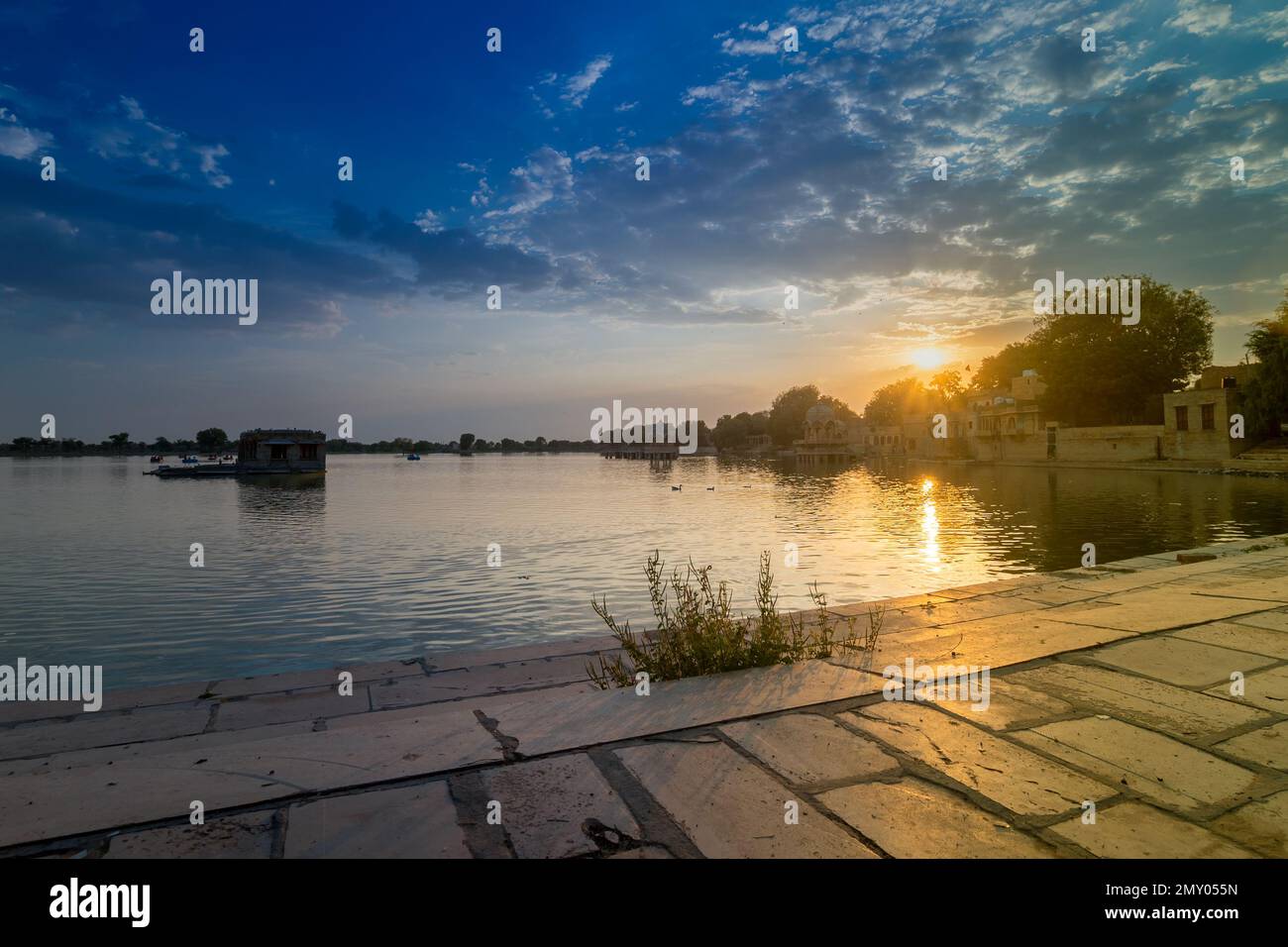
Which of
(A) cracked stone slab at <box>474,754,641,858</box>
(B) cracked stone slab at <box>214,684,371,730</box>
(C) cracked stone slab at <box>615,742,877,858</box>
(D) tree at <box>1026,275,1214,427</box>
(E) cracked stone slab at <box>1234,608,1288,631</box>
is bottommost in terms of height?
(B) cracked stone slab at <box>214,684,371,730</box>

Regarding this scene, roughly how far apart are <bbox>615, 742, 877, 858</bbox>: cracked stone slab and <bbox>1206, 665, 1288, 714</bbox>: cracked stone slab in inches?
113

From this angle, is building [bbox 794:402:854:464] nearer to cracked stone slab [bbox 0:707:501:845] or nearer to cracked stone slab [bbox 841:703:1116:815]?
cracked stone slab [bbox 841:703:1116:815]

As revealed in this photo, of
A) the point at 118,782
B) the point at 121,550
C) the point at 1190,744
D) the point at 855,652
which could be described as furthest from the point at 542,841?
the point at 121,550

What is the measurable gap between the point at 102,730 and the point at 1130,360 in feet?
239

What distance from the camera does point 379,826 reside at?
2322 mm

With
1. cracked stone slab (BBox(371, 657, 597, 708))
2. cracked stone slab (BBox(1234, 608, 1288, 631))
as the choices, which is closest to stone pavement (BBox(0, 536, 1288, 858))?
cracked stone slab (BBox(1234, 608, 1288, 631))

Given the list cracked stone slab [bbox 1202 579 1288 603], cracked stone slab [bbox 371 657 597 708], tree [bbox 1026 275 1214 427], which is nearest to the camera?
cracked stone slab [bbox 371 657 597 708]

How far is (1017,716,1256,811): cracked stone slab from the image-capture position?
2.64 meters

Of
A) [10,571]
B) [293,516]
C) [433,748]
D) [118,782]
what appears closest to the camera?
[118,782]

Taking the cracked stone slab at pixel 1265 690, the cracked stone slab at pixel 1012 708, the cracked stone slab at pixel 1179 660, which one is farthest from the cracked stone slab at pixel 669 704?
the cracked stone slab at pixel 1265 690

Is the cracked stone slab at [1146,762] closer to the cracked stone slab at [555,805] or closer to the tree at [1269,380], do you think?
the cracked stone slab at [555,805]
